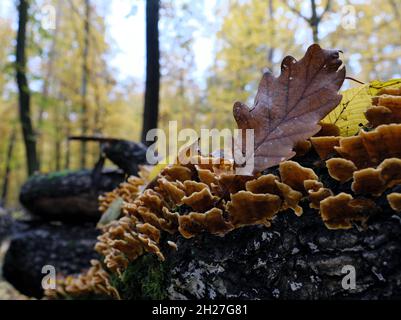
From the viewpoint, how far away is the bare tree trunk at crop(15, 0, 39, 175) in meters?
9.27

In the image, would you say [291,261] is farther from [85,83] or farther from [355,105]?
[85,83]

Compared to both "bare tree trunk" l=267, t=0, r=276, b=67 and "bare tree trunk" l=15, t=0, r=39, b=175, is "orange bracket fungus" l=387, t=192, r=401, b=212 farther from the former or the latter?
"bare tree trunk" l=15, t=0, r=39, b=175

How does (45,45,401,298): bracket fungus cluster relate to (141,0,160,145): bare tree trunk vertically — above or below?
below

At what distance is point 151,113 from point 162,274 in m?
4.29

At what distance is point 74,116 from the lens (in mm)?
19641

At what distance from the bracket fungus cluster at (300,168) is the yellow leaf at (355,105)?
68 mm

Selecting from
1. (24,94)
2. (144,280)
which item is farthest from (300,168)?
(24,94)

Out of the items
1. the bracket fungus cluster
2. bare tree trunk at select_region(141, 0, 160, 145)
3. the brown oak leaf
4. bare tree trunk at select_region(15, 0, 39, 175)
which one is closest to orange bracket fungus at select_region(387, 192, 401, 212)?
the bracket fungus cluster

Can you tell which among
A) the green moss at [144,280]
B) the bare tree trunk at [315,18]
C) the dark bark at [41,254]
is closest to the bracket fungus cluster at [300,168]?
the green moss at [144,280]

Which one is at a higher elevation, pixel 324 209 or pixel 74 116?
pixel 74 116

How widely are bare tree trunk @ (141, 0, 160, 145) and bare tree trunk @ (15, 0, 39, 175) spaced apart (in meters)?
5.18

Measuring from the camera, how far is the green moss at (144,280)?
162 cm
